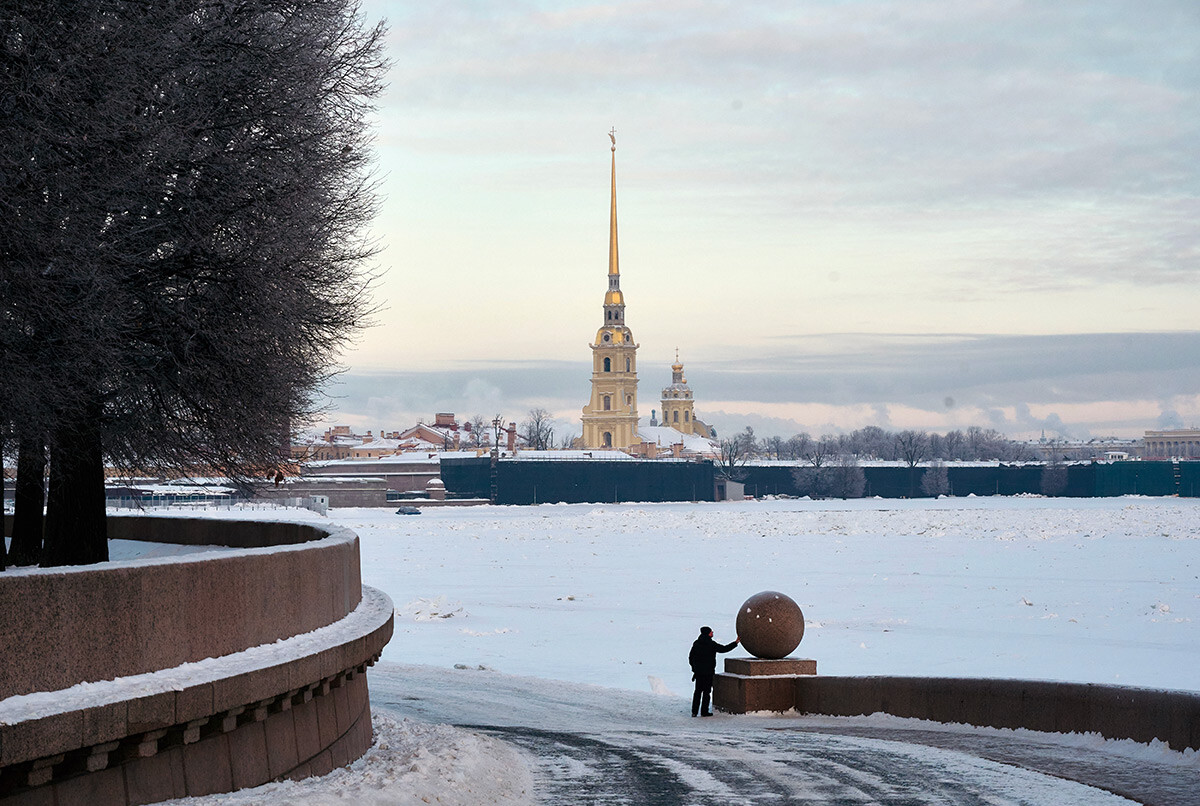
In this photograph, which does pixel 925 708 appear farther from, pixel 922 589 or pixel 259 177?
pixel 922 589

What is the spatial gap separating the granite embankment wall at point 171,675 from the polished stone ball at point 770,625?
6.66 meters

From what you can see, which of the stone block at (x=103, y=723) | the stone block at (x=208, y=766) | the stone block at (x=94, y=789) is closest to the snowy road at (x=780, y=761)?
the stone block at (x=208, y=766)

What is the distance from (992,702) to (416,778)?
6.69 m

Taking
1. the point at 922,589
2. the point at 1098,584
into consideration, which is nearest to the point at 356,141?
the point at 922,589

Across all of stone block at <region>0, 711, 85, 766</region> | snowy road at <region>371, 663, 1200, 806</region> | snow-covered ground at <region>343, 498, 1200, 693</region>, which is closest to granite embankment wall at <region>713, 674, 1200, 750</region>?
snowy road at <region>371, 663, 1200, 806</region>

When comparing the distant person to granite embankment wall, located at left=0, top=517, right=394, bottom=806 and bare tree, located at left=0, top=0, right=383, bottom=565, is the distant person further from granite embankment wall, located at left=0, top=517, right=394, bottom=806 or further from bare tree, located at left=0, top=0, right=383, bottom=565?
granite embankment wall, located at left=0, top=517, right=394, bottom=806

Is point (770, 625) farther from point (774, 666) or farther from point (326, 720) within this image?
point (326, 720)

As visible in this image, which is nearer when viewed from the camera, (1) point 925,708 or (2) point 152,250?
(2) point 152,250

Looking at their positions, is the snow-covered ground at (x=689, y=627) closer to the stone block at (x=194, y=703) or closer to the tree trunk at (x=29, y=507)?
the stone block at (x=194, y=703)

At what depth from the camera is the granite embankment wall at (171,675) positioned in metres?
6.09

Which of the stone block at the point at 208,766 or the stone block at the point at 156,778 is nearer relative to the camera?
the stone block at the point at 156,778

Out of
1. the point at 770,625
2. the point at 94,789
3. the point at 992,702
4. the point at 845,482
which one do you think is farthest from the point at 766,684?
the point at 845,482

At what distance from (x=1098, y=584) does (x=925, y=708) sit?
22.4 meters

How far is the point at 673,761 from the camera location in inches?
448
